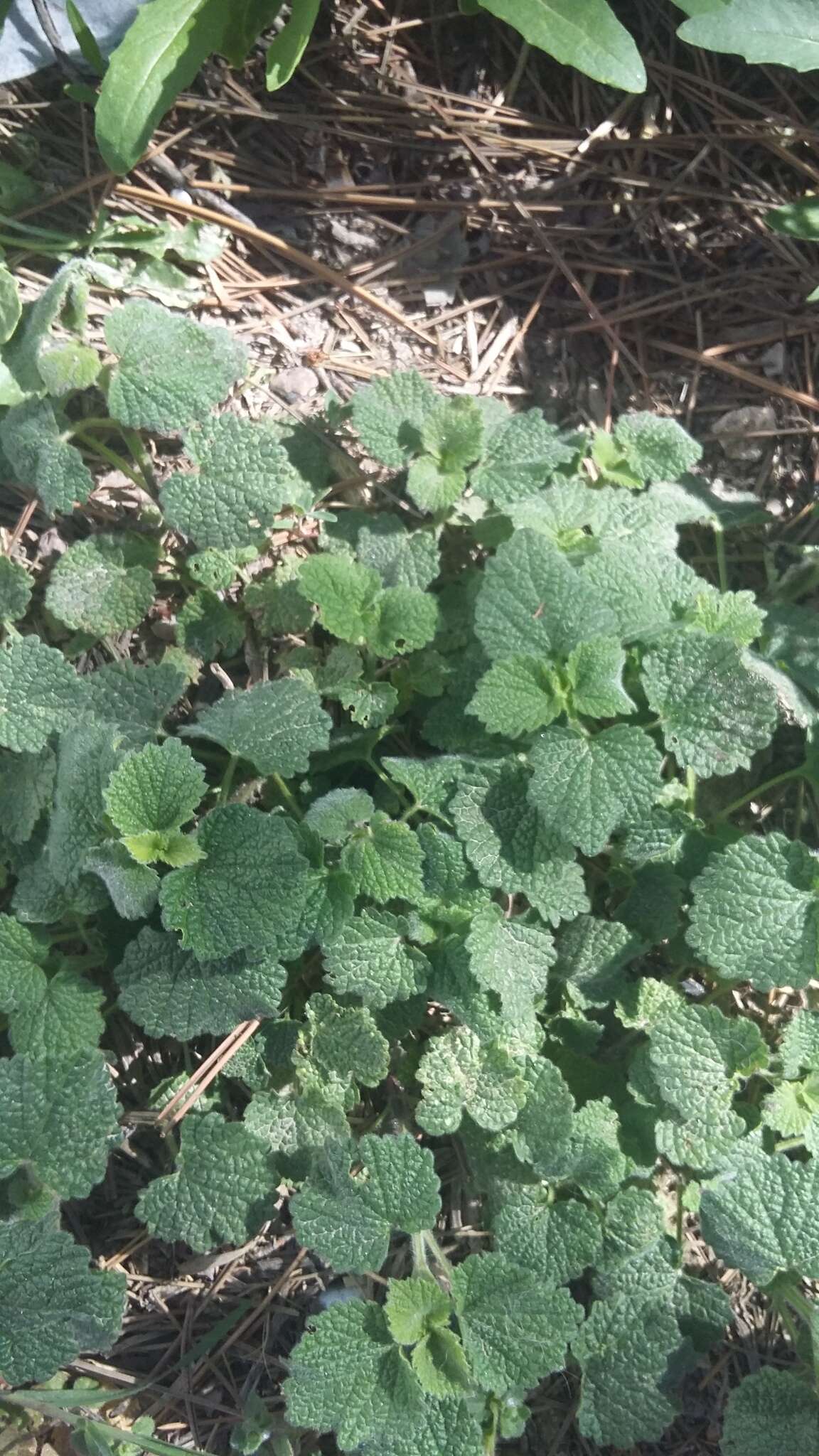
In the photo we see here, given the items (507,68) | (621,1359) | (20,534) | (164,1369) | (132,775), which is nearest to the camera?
(132,775)

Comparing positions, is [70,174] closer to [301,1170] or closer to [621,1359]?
[301,1170]

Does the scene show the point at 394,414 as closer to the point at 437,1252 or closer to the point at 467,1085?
the point at 467,1085

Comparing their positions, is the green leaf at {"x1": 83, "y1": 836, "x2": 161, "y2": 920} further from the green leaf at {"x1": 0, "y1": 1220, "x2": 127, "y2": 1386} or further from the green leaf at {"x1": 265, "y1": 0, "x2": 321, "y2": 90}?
the green leaf at {"x1": 265, "y1": 0, "x2": 321, "y2": 90}

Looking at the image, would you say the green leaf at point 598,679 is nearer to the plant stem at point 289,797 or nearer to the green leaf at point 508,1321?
the plant stem at point 289,797

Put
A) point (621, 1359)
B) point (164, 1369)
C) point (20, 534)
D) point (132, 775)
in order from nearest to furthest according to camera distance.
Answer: point (132, 775) < point (621, 1359) < point (164, 1369) < point (20, 534)

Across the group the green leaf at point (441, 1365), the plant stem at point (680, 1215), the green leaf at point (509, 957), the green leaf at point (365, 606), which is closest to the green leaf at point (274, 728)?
the green leaf at point (365, 606)

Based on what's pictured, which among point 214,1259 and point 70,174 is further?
point 70,174

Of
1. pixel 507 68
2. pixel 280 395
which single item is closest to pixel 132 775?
pixel 280 395
